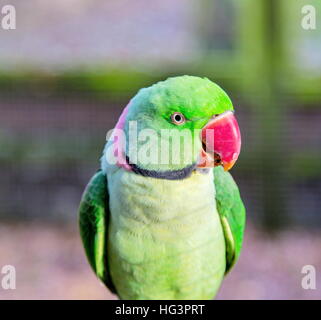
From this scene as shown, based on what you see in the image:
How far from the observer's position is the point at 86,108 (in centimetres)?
190

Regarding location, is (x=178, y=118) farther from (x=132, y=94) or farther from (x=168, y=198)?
(x=132, y=94)

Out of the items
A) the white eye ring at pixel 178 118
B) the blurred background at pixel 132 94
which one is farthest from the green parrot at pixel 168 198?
the blurred background at pixel 132 94

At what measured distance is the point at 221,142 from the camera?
66 centimetres

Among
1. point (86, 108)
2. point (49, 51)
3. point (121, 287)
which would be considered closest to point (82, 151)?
point (86, 108)

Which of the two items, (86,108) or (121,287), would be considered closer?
(121,287)

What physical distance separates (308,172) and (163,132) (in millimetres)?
1344

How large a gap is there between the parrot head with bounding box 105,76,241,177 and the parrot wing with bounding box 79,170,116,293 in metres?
0.14

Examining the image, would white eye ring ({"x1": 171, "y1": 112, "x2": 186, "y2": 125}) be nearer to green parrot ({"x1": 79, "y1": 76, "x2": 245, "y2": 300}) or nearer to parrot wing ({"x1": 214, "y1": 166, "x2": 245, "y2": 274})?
green parrot ({"x1": 79, "y1": 76, "x2": 245, "y2": 300})

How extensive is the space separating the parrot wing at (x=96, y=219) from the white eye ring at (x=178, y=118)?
213 millimetres

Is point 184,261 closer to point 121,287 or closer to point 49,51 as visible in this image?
point 121,287

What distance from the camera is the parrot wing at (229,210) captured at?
2.69ft

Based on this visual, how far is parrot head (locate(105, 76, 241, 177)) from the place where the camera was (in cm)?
63

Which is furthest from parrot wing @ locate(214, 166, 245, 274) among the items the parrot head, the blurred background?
the blurred background

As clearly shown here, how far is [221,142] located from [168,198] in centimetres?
13
